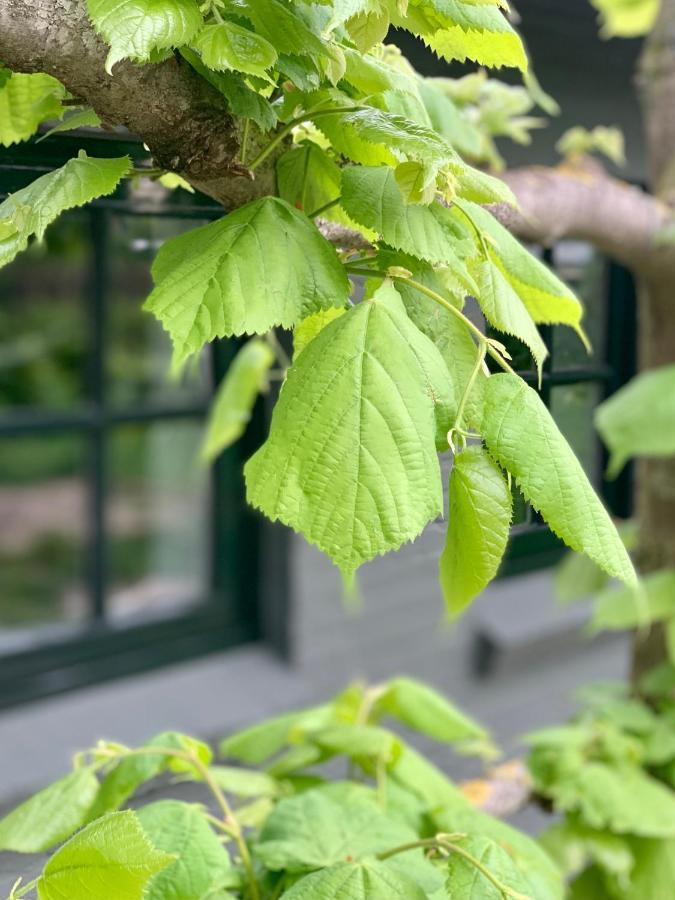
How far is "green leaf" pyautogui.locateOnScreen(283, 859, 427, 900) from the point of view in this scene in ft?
1.49

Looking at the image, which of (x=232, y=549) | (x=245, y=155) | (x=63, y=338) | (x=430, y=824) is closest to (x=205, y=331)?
(x=245, y=155)

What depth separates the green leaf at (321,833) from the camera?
0.54 metres

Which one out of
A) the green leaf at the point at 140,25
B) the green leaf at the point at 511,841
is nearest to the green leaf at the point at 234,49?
the green leaf at the point at 140,25

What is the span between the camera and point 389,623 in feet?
5.70

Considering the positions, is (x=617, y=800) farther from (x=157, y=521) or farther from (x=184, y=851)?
(x=157, y=521)

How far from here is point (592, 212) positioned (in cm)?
103

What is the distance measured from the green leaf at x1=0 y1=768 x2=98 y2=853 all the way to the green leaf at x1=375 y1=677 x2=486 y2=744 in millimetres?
368

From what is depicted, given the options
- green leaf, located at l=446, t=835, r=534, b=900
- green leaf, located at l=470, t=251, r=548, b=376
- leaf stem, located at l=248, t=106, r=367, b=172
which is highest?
leaf stem, located at l=248, t=106, r=367, b=172

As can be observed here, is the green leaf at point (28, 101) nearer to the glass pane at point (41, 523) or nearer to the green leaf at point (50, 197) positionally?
the green leaf at point (50, 197)

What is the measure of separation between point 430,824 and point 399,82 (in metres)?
0.52

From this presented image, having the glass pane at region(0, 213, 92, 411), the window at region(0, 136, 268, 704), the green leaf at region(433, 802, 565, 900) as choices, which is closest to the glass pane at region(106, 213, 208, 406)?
the window at region(0, 136, 268, 704)

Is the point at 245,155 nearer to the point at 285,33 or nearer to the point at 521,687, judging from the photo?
the point at 285,33

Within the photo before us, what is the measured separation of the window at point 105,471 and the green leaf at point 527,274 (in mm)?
201

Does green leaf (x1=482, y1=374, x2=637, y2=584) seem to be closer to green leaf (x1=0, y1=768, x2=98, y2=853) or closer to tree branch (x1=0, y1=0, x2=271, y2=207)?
tree branch (x1=0, y1=0, x2=271, y2=207)
